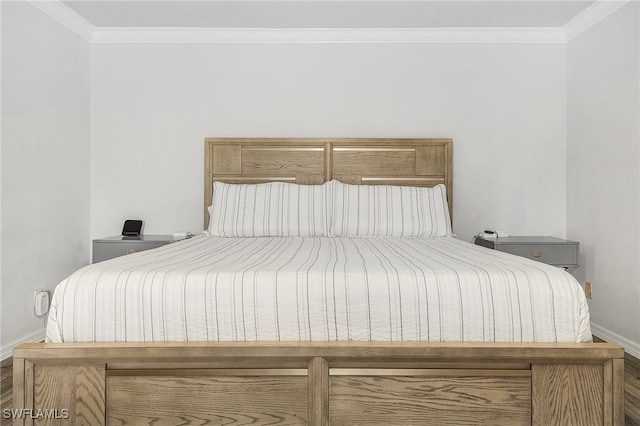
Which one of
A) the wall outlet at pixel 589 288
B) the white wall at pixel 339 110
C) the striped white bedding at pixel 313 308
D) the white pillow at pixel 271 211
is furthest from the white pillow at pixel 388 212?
the striped white bedding at pixel 313 308

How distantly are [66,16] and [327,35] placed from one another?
1.93 meters

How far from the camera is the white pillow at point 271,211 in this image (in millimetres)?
2830

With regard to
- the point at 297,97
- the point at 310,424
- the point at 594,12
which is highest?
the point at 594,12

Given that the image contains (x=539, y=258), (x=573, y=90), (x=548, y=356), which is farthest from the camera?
(x=573, y=90)

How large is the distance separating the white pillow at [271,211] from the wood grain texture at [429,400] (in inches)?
59.8

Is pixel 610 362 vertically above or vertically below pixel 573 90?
below

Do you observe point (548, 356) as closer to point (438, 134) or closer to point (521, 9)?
point (438, 134)

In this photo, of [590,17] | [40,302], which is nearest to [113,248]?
[40,302]

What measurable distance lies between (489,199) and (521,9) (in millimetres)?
1407

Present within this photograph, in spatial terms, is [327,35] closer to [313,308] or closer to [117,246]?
[117,246]

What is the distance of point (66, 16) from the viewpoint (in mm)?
3094

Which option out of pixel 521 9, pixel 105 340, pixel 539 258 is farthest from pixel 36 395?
pixel 521 9

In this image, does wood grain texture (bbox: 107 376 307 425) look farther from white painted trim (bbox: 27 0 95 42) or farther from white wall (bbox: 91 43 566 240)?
white painted trim (bbox: 27 0 95 42)

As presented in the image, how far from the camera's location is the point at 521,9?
305cm
